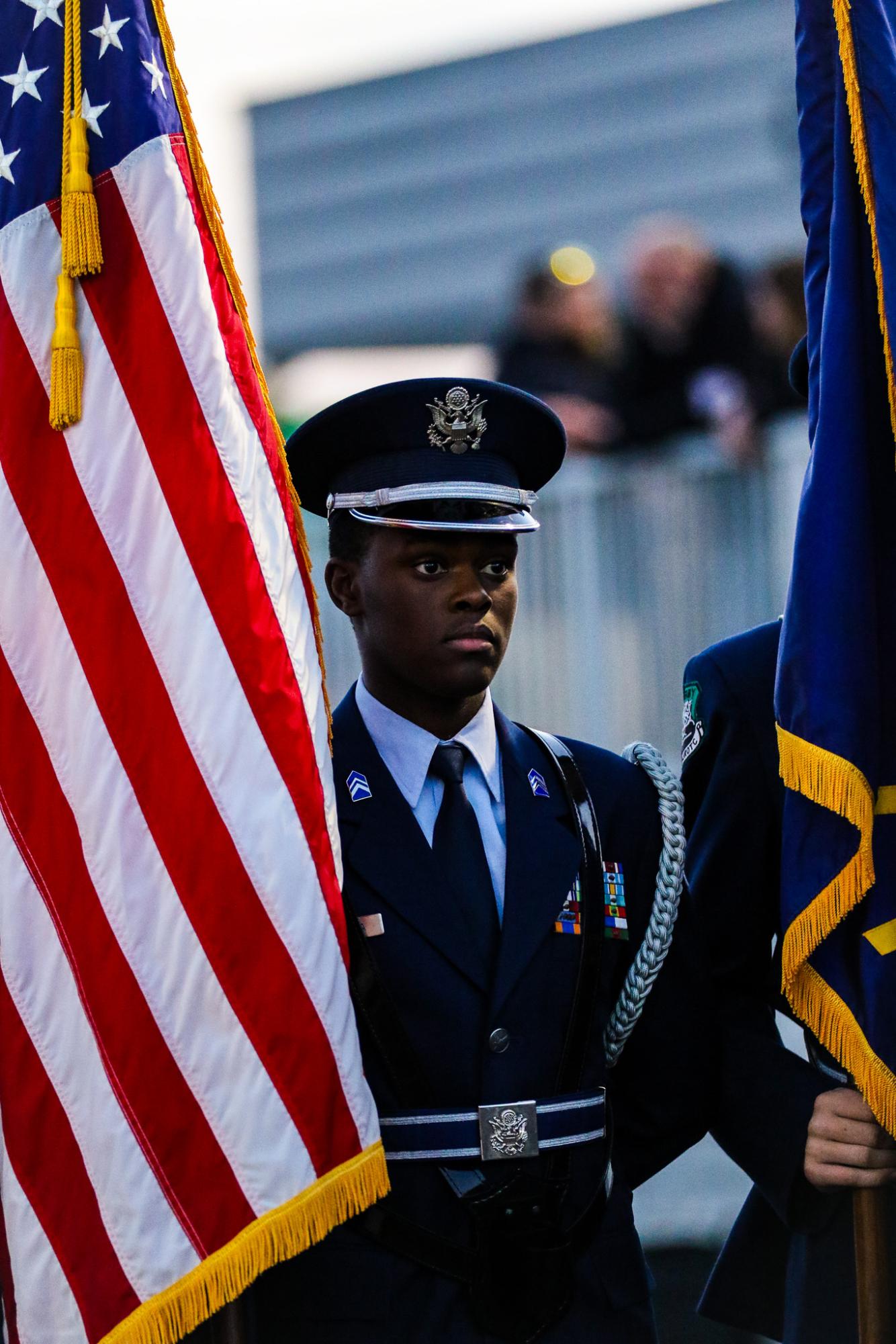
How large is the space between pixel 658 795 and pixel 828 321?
0.83 m

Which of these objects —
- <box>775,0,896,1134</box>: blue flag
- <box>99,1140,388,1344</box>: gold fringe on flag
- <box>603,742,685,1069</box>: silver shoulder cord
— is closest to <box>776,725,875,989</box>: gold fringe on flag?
<box>775,0,896,1134</box>: blue flag

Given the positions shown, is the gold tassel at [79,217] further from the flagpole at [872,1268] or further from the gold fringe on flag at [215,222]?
the flagpole at [872,1268]

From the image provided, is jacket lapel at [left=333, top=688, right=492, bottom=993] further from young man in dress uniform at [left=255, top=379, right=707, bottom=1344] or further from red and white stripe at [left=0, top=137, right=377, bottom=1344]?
red and white stripe at [left=0, top=137, right=377, bottom=1344]

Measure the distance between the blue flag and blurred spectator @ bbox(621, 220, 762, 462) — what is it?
172 inches

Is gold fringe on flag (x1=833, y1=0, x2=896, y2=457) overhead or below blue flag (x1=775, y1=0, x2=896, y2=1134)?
overhead

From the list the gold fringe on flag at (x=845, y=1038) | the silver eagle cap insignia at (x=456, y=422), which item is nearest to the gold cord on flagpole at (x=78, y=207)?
the silver eagle cap insignia at (x=456, y=422)

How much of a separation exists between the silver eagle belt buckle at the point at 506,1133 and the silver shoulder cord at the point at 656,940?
26 centimetres

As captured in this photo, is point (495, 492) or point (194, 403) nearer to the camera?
point (194, 403)

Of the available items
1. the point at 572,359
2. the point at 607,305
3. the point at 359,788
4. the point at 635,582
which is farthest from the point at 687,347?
the point at 359,788

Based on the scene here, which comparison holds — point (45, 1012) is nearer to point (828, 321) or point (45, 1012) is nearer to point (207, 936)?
point (207, 936)

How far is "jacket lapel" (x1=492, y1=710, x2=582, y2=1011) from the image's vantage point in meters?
2.82

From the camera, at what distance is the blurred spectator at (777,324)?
284 inches

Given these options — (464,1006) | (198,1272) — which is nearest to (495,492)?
(464,1006)

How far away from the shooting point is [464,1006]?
9.16 feet
